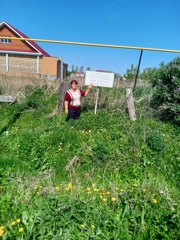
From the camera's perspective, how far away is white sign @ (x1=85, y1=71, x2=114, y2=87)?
294 inches

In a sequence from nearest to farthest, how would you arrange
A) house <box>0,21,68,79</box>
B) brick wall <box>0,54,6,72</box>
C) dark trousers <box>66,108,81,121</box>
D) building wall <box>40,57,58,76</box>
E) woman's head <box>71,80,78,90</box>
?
woman's head <box>71,80,78,90</box>, dark trousers <box>66,108,81,121</box>, brick wall <box>0,54,6,72</box>, house <box>0,21,68,79</box>, building wall <box>40,57,58,76</box>

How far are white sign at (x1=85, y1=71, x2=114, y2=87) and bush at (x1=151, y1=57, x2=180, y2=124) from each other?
5.16ft

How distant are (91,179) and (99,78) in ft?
14.2

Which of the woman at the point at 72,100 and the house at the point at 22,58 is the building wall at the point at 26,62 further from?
the woman at the point at 72,100

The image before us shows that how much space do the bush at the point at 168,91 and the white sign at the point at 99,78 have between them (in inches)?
61.9

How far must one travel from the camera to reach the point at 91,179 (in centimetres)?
380

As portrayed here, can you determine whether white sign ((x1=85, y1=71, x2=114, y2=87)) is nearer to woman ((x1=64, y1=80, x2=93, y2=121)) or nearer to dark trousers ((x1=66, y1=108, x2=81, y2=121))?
woman ((x1=64, y1=80, x2=93, y2=121))

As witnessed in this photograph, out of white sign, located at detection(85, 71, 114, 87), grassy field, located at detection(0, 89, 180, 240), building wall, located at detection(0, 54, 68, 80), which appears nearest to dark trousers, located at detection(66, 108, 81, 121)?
grassy field, located at detection(0, 89, 180, 240)

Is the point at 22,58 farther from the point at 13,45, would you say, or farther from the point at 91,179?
the point at 91,179

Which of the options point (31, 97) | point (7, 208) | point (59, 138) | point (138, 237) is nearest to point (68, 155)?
point (59, 138)

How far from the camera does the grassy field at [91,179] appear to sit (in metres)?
2.41

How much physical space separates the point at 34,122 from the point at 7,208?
5543mm

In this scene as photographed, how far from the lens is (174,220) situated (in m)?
2.41

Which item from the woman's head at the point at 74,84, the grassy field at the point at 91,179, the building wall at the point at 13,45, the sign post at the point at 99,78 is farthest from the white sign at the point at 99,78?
the building wall at the point at 13,45
